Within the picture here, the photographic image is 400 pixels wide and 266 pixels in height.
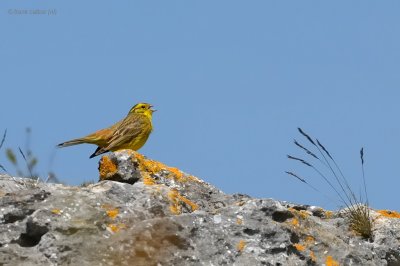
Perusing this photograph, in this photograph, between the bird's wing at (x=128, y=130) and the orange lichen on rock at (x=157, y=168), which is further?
the bird's wing at (x=128, y=130)

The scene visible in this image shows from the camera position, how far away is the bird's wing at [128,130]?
38.3ft

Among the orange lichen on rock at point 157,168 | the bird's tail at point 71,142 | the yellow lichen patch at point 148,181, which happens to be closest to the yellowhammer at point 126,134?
the bird's tail at point 71,142

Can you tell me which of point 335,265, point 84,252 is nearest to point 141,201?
point 84,252

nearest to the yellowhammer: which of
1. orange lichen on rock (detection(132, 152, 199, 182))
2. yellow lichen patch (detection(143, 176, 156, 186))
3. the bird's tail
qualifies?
the bird's tail

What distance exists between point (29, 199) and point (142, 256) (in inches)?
36.2

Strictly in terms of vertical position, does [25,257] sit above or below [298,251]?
below

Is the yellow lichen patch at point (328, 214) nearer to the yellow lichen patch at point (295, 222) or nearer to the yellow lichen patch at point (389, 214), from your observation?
the yellow lichen patch at point (389, 214)

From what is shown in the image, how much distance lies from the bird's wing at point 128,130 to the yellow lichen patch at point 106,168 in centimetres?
403

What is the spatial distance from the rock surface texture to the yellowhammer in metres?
4.63

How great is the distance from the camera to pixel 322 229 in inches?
262

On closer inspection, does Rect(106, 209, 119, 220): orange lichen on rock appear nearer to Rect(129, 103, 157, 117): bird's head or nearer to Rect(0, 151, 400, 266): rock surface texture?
Rect(0, 151, 400, 266): rock surface texture

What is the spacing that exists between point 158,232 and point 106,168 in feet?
5.87

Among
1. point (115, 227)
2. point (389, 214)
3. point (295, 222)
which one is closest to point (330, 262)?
point (295, 222)

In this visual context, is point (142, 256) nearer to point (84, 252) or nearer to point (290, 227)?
point (84, 252)
